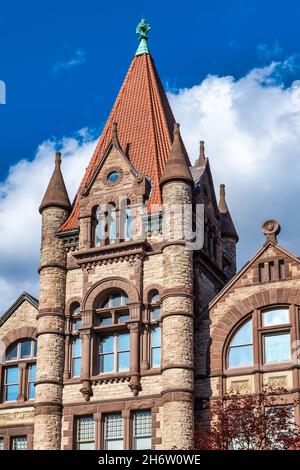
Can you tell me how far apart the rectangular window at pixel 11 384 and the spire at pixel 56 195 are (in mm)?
6578

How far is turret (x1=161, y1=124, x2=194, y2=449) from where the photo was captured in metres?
33.8

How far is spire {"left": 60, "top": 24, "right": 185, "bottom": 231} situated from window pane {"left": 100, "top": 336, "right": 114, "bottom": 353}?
16.4 ft

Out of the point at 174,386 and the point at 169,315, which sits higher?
the point at 169,315

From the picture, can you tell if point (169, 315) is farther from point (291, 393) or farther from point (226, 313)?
point (291, 393)

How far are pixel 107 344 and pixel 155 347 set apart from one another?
2.12 meters

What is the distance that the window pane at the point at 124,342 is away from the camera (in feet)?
122

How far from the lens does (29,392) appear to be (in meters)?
39.5

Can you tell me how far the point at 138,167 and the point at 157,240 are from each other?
172 inches

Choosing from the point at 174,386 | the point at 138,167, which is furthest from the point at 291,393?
the point at 138,167

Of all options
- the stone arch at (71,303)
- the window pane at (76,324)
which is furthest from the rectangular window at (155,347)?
the stone arch at (71,303)

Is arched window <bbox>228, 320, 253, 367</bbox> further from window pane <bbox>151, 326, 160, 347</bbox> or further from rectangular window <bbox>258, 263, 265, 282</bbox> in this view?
window pane <bbox>151, 326, 160, 347</bbox>

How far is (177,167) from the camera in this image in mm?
37719

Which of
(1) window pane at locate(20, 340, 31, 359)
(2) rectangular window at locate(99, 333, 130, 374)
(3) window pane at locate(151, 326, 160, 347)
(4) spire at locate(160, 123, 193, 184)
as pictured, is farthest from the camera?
(1) window pane at locate(20, 340, 31, 359)

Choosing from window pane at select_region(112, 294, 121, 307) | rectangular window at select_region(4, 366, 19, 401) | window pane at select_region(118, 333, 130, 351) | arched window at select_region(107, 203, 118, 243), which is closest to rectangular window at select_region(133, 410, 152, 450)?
window pane at select_region(118, 333, 130, 351)
